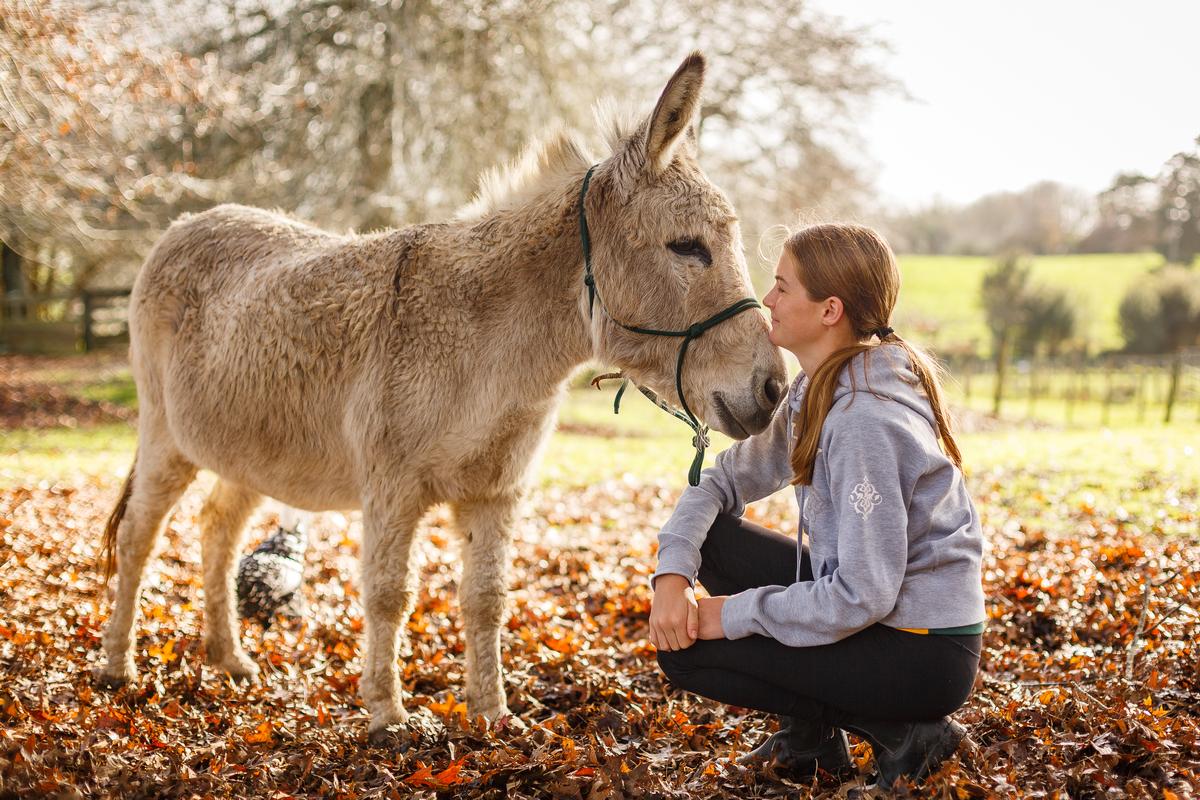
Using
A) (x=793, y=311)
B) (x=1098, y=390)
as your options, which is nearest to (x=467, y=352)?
(x=793, y=311)

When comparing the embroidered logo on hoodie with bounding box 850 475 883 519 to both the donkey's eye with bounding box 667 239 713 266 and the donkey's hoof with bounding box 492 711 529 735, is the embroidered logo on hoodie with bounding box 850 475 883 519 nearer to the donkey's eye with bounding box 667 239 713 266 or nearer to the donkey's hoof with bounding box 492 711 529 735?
the donkey's eye with bounding box 667 239 713 266

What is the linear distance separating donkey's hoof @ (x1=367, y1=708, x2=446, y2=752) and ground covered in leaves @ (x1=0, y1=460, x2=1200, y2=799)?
38 millimetres

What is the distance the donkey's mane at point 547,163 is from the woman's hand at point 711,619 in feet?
6.17

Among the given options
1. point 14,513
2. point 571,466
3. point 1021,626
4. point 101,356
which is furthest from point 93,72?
point 101,356

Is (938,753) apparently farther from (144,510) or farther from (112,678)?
(144,510)

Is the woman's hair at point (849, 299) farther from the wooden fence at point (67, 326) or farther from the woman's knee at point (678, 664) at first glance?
the wooden fence at point (67, 326)

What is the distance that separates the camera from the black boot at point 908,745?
2.45 meters

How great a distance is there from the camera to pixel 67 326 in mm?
22078

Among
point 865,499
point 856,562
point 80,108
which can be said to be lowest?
point 856,562

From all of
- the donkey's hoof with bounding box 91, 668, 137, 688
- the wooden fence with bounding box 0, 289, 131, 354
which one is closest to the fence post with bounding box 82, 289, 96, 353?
the wooden fence with bounding box 0, 289, 131, 354

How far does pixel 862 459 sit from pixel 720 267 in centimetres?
113

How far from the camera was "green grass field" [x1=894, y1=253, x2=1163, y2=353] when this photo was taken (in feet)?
106

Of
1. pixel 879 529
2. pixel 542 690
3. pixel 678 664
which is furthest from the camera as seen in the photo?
pixel 542 690

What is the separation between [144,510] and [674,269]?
315 centimetres
